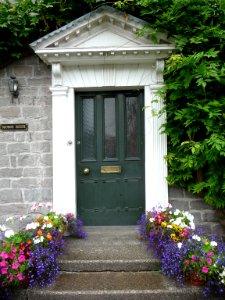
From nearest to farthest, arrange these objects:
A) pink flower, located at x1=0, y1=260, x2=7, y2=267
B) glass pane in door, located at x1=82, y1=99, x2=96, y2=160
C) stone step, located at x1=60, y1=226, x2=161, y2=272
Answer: pink flower, located at x1=0, y1=260, x2=7, y2=267 → stone step, located at x1=60, y1=226, x2=161, y2=272 → glass pane in door, located at x1=82, y1=99, x2=96, y2=160

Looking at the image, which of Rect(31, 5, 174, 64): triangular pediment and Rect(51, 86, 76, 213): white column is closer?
Rect(31, 5, 174, 64): triangular pediment

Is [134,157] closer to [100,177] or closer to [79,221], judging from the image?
[100,177]

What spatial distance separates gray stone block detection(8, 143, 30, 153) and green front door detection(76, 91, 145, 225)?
2.86 feet

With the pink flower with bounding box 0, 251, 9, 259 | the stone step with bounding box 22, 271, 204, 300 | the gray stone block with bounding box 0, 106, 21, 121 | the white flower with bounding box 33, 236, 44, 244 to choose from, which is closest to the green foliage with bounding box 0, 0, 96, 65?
the gray stone block with bounding box 0, 106, 21, 121

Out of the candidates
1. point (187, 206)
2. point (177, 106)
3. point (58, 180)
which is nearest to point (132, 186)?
point (187, 206)

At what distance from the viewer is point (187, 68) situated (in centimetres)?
364

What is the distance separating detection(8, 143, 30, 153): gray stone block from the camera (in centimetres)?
442

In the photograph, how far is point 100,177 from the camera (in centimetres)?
446

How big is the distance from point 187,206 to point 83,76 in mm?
2767

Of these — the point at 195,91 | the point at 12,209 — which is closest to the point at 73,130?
the point at 12,209

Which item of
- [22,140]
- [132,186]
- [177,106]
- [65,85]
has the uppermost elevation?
[65,85]

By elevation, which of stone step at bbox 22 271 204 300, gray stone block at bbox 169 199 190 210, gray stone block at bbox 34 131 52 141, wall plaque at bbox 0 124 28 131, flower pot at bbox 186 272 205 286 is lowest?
stone step at bbox 22 271 204 300

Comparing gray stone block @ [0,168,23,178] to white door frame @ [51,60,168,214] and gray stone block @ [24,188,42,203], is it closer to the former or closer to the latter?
gray stone block @ [24,188,42,203]

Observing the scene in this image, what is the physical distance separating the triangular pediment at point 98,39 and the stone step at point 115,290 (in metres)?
3.21
